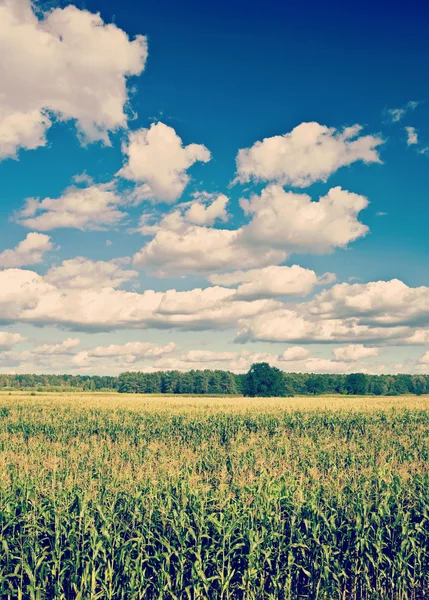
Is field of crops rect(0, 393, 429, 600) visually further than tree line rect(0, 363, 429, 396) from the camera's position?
No

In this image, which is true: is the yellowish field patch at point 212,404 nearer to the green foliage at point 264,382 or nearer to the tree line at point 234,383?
the green foliage at point 264,382

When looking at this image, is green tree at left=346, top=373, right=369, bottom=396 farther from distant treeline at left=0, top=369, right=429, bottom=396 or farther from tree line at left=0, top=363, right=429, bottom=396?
distant treeline at left=0, top=369, right=429, bottom=396

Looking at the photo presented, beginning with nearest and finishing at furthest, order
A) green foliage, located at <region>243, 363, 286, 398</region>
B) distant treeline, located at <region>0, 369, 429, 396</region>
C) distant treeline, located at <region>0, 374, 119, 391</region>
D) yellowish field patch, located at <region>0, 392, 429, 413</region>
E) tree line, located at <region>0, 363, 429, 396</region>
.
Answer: yellowish field patch, located at <region>0, 392, 429, 413</region> < green foliage, located at <region>243, 363, 286, 398</region> < tree line, located at <region>0, 363, 429, 396</region> < distant treeline, located at <region>0, 369, 429, 396</region> < distant treeline, located at <region>0, 374, 119, 391</region>

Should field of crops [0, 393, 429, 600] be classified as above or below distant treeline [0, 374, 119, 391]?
above

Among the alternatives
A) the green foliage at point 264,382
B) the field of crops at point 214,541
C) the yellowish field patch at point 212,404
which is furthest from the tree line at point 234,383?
the field of crops at point 214,541

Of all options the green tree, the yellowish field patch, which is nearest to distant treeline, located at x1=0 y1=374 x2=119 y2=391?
the green tree

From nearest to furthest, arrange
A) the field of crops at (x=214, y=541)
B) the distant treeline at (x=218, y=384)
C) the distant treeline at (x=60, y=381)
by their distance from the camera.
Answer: the field of crops at (x=214, y=541) → the distant treeline at (x=218, y=384) → the distant treeline at (x=60, y=381)

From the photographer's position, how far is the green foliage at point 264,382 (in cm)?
9712

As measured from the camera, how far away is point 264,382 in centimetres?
9800

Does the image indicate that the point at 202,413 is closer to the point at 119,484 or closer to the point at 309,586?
the point at 119,484

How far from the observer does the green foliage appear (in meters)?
97.1

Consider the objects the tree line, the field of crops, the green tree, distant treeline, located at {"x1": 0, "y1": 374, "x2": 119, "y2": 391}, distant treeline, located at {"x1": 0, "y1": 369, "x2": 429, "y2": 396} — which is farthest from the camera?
distant treeline, located at {"x1": 0, "y1": 374, "x2": 119, "y2": 391}

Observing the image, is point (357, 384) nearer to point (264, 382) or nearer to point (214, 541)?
point (264, 382)

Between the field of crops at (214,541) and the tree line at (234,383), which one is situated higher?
the field of crops at (214,541)
